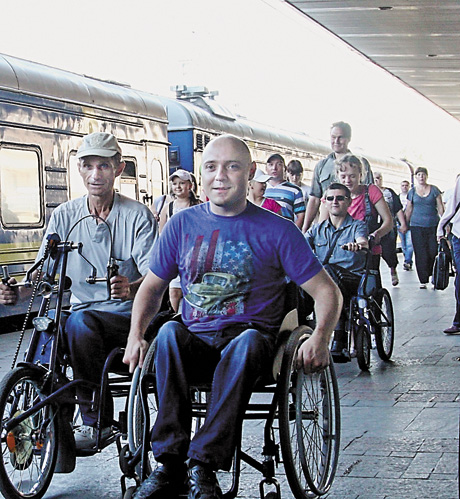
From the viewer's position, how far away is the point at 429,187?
1725 centimetres

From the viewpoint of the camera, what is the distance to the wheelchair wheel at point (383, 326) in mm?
8484

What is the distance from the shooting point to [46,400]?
15.2 ft

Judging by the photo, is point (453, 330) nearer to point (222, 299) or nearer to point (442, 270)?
point (442, 270)

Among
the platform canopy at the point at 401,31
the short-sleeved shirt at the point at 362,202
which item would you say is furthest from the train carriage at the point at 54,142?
the short-sleeved shirt at the point at 362,202

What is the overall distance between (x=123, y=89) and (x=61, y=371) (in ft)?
33.3

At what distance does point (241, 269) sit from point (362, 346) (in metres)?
3.76

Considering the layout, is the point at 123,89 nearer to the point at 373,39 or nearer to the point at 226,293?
the point at 373,39

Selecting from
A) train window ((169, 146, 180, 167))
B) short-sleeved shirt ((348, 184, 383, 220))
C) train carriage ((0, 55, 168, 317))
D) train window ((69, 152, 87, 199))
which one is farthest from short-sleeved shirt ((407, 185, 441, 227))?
short-sleeved shirt ((348, 184, 383, 220))

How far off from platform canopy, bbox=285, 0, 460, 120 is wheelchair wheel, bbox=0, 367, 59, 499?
30.5 feet

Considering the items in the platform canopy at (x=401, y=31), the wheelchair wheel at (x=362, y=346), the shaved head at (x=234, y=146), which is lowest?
the wheelchair wheel at (x=362, y=346)

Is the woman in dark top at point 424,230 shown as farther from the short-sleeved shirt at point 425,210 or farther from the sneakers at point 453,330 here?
the sneakers at point 453,330

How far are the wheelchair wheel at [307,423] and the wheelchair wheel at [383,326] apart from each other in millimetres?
3578

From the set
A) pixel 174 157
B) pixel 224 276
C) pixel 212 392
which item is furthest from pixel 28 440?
pixel 174 157

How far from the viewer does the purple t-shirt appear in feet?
14.6
